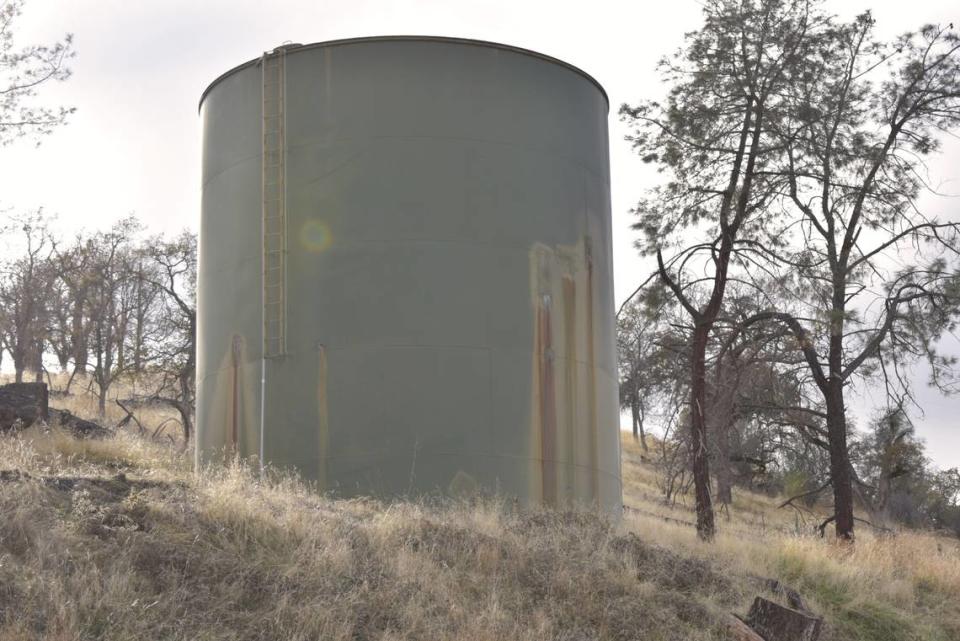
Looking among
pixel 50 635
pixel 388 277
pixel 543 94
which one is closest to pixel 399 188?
pixel 388 277

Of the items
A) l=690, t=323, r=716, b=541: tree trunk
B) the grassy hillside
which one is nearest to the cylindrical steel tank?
the grassy hillside

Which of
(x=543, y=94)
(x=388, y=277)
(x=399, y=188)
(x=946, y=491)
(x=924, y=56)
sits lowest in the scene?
(x=946, y=491)

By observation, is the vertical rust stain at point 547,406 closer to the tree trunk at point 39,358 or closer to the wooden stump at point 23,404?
the wooden stump at point 23,404

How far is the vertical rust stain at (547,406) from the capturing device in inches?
604

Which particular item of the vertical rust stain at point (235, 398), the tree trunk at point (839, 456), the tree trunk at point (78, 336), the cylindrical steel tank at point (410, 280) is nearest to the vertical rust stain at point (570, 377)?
the cylindrical steel tank at point (410, 280)

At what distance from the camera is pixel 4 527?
1059 cm

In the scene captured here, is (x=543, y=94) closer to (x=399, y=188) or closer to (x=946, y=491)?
(x=399, y=188)

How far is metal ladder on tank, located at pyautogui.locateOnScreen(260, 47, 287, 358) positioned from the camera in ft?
51.2

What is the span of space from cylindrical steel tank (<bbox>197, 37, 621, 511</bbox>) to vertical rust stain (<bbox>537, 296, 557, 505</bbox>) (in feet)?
0.07

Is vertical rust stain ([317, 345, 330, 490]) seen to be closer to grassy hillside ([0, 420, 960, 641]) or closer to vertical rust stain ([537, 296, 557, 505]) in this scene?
grassy hillside ([0, 420, 960, 641])

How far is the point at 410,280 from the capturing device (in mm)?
15164

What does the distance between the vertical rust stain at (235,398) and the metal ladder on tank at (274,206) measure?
1.93ft

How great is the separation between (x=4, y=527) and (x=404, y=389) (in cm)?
536

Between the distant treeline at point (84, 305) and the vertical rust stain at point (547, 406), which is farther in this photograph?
the distant treeline at point (84, 305)
